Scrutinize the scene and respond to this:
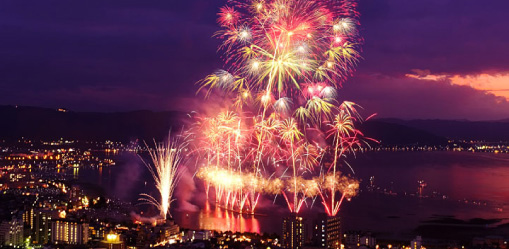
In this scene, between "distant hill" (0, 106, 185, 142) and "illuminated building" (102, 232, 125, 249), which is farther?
"distant hill" (0, 106, 185, 142)

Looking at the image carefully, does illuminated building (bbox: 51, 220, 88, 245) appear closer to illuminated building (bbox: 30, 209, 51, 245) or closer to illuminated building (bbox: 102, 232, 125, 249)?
illuminated building (bbox: 30, 209, 51, 245)

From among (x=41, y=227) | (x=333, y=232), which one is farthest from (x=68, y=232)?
(x=333, y=232)

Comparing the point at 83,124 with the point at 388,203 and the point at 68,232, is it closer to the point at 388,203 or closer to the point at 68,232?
the point at 388,203

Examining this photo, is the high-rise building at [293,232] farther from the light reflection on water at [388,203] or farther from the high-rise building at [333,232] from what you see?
the light reflection on water at [388,203]

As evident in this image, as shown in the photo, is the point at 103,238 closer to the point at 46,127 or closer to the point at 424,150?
the point at 46,127

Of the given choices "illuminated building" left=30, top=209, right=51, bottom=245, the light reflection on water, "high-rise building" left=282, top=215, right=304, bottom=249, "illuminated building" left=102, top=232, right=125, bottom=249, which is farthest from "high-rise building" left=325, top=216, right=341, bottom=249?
"illuminated building" left=30, top=209, right=51, bottom=245

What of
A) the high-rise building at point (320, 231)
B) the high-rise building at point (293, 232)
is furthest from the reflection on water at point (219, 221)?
the high-rise building at point (320, 231)
